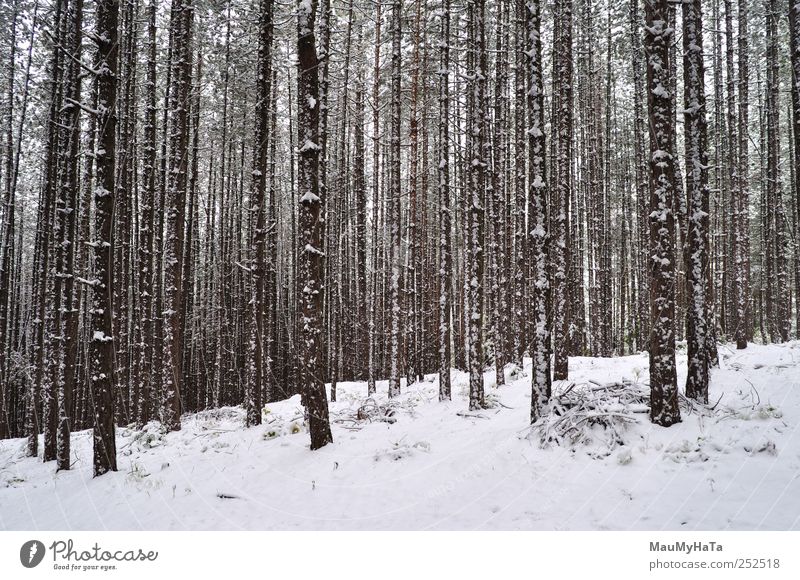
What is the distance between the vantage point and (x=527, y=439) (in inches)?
272

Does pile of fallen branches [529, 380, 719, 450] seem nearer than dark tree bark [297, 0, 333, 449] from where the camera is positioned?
Yes

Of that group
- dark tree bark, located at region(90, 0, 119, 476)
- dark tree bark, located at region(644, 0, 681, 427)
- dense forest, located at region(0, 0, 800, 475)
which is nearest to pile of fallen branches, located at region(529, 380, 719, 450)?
dense forest, located at region(0, 0, 800, 475)

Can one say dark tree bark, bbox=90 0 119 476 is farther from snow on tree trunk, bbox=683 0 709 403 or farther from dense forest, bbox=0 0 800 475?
snow on tree trunk, bbox=683 0 709 403

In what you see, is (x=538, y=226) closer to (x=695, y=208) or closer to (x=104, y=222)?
(x=695, y=208)

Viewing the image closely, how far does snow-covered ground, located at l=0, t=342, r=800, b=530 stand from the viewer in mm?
4754

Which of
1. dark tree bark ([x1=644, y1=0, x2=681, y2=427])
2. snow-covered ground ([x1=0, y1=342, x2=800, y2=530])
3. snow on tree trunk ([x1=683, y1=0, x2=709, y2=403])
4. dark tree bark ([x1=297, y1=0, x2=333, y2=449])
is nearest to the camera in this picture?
snow-covered ground ([x1=0, y1=342, x2=800, y2=530])

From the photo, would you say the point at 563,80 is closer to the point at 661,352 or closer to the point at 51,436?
the point at 661,352

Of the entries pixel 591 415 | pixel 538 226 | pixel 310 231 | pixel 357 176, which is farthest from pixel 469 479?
pixel 357 176

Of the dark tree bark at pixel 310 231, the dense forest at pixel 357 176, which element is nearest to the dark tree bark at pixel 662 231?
the dense forest at pixel 357 176

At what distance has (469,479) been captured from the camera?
6.05 m

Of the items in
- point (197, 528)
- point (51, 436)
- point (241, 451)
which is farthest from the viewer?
point (51, 436)
